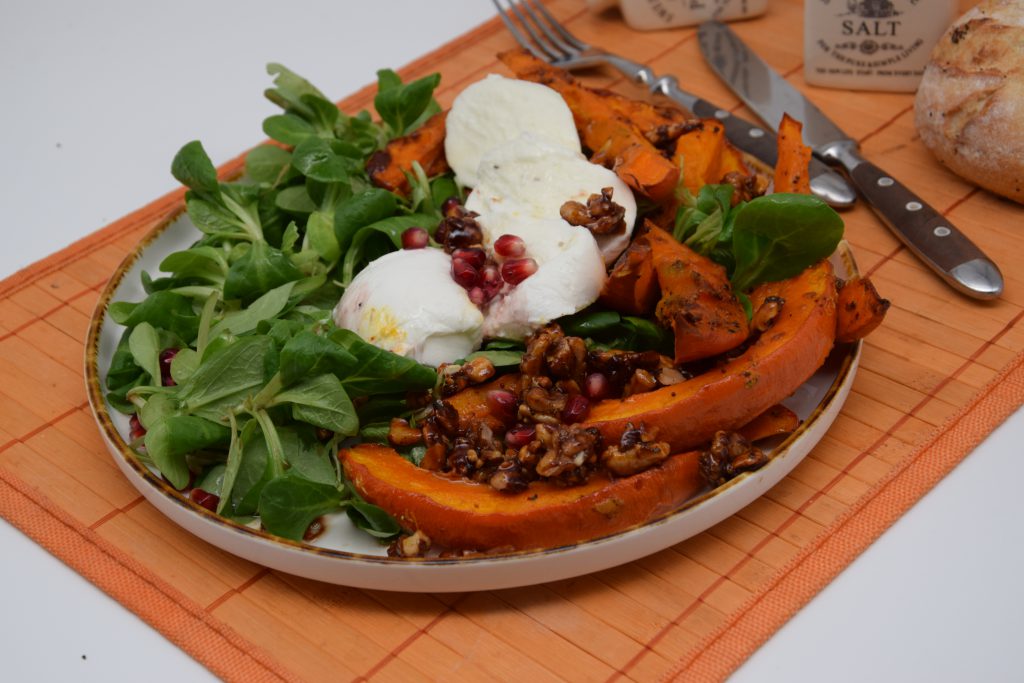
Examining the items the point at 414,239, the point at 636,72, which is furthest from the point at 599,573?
the point at 636,72

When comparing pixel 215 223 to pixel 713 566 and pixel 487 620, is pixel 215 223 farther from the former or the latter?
pixel 713 566

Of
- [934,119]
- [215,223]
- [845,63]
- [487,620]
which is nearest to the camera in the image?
[487,620]

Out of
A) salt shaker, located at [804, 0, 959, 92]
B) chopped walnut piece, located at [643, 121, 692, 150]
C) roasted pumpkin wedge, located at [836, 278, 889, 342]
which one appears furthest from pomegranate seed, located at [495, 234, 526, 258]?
salt shaker, located at [804, 0, 959, 92]

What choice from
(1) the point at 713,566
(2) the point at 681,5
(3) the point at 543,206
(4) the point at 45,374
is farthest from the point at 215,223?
(2) the point at 681,5

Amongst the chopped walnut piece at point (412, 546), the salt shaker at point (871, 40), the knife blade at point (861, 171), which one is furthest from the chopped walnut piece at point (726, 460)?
the salt shaker at point (871, 40)

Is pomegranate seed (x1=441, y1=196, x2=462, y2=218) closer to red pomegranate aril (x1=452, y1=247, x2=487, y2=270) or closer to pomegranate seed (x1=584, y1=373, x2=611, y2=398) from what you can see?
red pomegranate aril (x1=452, y1=247, x2=487, y2=270)

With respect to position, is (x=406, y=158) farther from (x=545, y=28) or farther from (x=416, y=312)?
(x=545, y=28)
